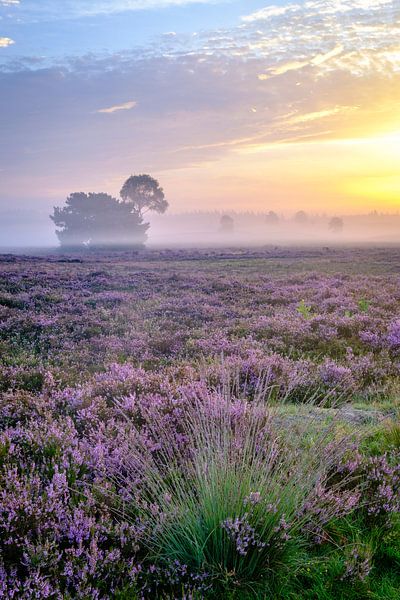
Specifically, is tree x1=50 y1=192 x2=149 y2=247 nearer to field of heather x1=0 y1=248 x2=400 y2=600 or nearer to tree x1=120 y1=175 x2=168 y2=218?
tree x1=120 y1=175 x2=168 y2=218

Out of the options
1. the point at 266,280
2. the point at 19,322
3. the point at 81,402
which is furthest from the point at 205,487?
the point at 266,280

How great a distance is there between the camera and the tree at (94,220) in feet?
380

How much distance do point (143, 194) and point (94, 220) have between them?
1561 cm

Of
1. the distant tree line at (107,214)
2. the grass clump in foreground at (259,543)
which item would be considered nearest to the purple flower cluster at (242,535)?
the grass clump in foreground at (259,543)

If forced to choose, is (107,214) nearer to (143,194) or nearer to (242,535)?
(143,194)

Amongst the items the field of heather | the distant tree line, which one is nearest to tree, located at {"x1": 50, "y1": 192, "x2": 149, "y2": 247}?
the distant tree line

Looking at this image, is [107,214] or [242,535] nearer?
[242,535]

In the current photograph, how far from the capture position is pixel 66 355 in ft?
31.0

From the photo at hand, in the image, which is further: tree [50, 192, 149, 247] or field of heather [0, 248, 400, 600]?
tree [50, 192, 149, 247]

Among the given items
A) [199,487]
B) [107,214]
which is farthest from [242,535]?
[107,214]

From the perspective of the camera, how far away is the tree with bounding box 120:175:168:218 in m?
115

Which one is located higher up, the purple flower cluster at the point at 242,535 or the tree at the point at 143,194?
the tree at the point at 143,194

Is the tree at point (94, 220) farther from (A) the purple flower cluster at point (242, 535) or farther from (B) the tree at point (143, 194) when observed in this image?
(A) the purple flower cluster at point (242, 535)

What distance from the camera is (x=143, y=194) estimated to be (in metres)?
117
